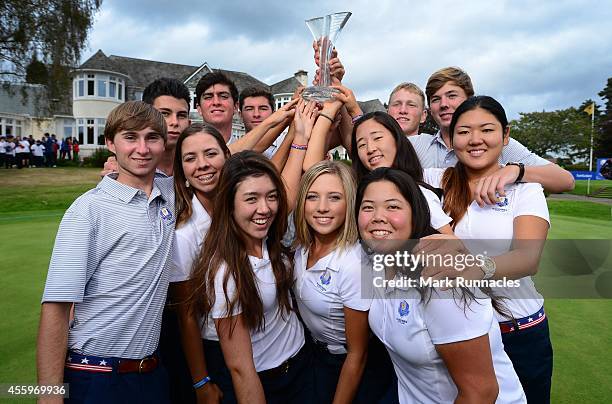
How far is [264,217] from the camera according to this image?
100 inches

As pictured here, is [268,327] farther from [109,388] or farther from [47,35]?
[47,35]

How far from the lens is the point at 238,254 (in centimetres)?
246

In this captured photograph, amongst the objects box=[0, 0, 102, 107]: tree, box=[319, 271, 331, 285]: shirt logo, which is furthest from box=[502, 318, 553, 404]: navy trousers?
box=[0, 0, 102, 107]: tree

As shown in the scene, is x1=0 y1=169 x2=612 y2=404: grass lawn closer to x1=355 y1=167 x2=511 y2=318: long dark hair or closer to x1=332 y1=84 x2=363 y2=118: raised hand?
x1=355 y1=167 x2=511 y2=318: long dark hair

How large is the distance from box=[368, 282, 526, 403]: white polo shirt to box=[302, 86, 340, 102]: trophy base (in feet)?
5.19

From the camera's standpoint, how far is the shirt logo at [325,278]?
2420mm

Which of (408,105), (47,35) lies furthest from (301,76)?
(408,105)

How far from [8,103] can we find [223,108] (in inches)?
2045

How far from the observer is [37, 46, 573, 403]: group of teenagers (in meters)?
2.04

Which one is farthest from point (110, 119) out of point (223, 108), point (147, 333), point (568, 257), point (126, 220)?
point (568, 257)

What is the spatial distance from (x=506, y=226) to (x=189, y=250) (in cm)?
181

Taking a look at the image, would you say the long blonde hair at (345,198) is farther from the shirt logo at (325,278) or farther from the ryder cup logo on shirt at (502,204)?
the ryder cup logo on shirt at (502,204)

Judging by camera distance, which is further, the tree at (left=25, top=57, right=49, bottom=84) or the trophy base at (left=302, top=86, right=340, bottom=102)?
the tree at (left=25, top=57, right=49, bottom=84)

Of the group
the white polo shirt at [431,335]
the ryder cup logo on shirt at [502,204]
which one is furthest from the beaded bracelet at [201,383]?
the ryder cup logo on shirt at [502,204]
